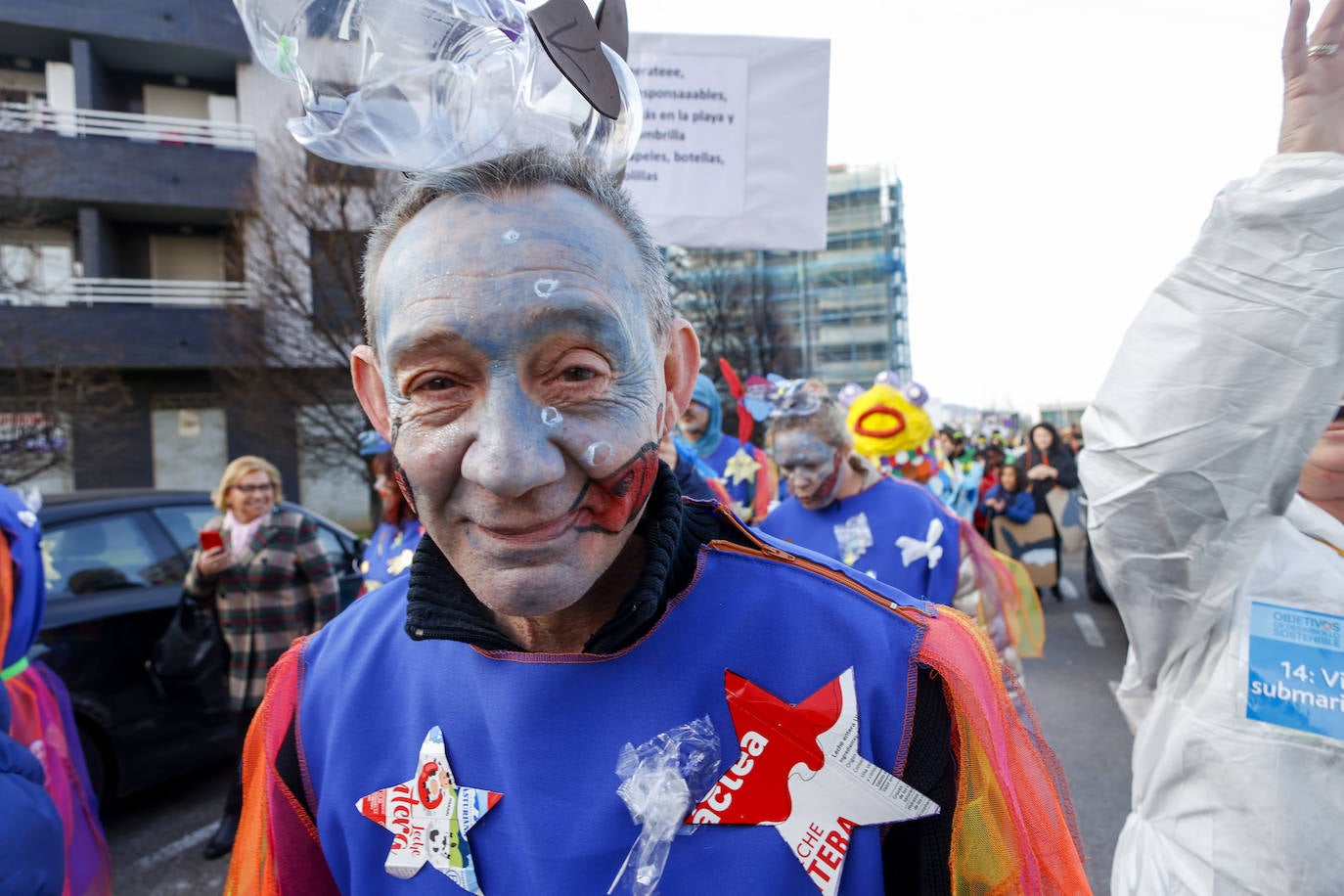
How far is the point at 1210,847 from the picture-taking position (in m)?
1.54

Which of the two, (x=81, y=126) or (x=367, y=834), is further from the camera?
(x=81, y=126)

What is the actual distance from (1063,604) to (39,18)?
21106mm

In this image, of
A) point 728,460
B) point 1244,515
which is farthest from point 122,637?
point 1244,515

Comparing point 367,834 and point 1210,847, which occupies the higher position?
point 367,834

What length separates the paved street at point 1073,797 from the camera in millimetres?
3883

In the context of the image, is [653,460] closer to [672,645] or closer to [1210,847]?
[672,645]

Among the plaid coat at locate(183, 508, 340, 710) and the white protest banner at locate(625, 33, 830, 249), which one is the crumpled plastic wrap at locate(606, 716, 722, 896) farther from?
the plaid coat at locate(183, 508, 340, 710)

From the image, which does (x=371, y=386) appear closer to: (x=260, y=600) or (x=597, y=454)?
(x=597, y=454)

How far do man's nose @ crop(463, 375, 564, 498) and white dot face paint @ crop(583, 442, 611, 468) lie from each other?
35mm

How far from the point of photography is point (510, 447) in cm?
100

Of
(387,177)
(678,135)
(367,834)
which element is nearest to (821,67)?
(678,135)

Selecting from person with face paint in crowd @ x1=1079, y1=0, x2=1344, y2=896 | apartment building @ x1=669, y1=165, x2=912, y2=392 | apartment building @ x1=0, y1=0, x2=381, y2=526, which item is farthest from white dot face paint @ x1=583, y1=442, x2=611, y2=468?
apartment building @ x1=669, y1=165, x2=912, y2=392

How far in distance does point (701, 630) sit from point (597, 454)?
30cm

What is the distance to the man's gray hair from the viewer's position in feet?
3.58
